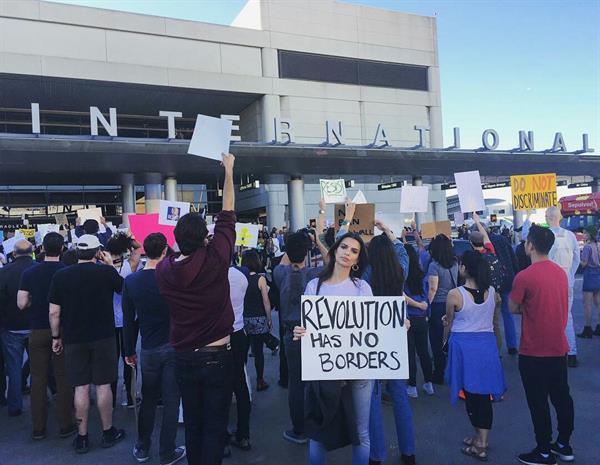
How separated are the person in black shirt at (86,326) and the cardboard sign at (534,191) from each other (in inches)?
330

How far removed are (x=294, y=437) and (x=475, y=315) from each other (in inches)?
81.1

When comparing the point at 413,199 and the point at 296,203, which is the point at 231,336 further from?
the point at 296,203

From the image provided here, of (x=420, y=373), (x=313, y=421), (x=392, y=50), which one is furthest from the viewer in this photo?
(x=392, y=50)

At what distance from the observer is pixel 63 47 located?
25.3m

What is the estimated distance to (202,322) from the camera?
3.15 meters

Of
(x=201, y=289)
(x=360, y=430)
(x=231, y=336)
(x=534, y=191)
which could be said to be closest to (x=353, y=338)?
(x=360, y=430)

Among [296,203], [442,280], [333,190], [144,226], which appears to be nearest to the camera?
[442,280]

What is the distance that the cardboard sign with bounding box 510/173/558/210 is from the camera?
9.34m

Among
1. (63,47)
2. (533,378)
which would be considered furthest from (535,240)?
(63,47)

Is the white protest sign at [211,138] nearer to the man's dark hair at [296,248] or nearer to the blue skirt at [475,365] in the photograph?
the man's dark hair at [296,248]

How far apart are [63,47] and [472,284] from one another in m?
28.0

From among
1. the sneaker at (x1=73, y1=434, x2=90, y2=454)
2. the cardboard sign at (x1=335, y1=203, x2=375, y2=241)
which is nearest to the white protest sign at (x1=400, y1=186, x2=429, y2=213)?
the cardboard sign at (x1=335, y1=203, x2=375, y2=241)

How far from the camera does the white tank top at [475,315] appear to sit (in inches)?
156

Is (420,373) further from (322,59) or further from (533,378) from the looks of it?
(322,59)
